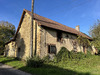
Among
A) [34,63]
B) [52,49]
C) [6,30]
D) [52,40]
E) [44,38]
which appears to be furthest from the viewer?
[6,30]

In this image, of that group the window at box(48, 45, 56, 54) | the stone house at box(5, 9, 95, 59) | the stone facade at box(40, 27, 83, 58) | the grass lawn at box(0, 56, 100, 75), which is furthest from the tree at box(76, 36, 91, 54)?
the grass lawn at box(0, 56, 100, 75)

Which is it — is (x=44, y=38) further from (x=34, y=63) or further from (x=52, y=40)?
(x=34, y=63)

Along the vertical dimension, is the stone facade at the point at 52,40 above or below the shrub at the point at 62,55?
above

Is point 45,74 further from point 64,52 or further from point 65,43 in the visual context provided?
point 65,43

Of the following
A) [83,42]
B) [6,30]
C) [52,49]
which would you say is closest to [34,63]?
[52,49]

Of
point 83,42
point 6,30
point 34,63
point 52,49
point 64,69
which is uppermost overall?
point 6,30

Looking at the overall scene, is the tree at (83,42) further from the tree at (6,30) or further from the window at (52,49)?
the tree at (6,30)

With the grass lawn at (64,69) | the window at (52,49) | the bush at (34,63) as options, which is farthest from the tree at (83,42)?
the bush at (34,63)

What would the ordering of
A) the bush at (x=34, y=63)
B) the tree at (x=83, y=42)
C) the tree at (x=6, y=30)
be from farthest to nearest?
1. the tree at (x=6, y=30)
2. the tree at (x=83, y=42)
3. the bush at (x=34, y=63)

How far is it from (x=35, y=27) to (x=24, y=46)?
3646mm

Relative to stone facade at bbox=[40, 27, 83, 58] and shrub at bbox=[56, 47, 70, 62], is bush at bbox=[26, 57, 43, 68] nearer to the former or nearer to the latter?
stone facade at bbox=[40, 27, 83, 58]

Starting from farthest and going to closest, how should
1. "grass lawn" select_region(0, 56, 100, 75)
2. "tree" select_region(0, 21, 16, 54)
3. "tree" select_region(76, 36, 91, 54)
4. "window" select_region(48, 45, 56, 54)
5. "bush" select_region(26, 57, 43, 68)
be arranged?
"tree" select_region(0, 21, 16, 54) → "tree" select_region(76, 36, 91, 54) → "window" select_region(48, 45, 56, 54) → "bush" select_region(26, 57, 43, 68) → "grass lawn" select_region(0, 56, 100, 75)

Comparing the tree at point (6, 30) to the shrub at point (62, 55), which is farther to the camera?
the tree at point (6, 30)

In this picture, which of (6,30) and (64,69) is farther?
(6,30)
